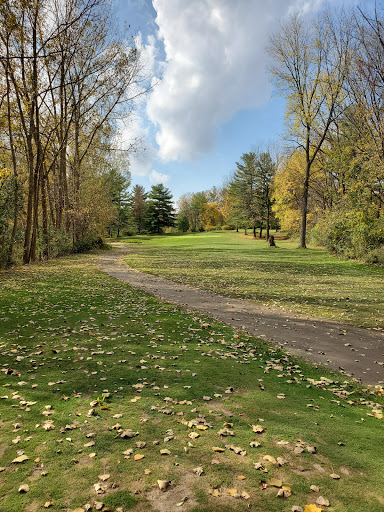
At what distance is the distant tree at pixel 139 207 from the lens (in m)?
74.7

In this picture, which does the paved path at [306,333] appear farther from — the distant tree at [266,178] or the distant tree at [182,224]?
the distant tree at [182,224]

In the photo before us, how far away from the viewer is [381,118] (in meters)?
17.4

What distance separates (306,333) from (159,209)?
225 feet

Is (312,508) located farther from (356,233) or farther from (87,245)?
(87,245)

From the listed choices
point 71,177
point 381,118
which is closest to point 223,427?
point 381,118

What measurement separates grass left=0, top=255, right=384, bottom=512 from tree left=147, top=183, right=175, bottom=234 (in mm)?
67374

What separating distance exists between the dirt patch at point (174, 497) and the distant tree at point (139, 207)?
7406 centimetres

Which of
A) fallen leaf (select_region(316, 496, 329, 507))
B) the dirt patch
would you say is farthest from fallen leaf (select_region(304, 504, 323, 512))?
the dirt patch

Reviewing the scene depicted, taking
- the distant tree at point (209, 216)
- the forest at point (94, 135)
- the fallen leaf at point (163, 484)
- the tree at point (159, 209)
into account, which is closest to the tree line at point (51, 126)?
the forest at point (94, 135)

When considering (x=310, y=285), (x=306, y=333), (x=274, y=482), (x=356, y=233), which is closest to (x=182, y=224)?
(x=356, y=233)

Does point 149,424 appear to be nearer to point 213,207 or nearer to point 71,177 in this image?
point 71,177

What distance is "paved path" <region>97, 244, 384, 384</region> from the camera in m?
5.51

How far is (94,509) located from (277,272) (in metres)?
15.3

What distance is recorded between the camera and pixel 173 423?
3.59 m
